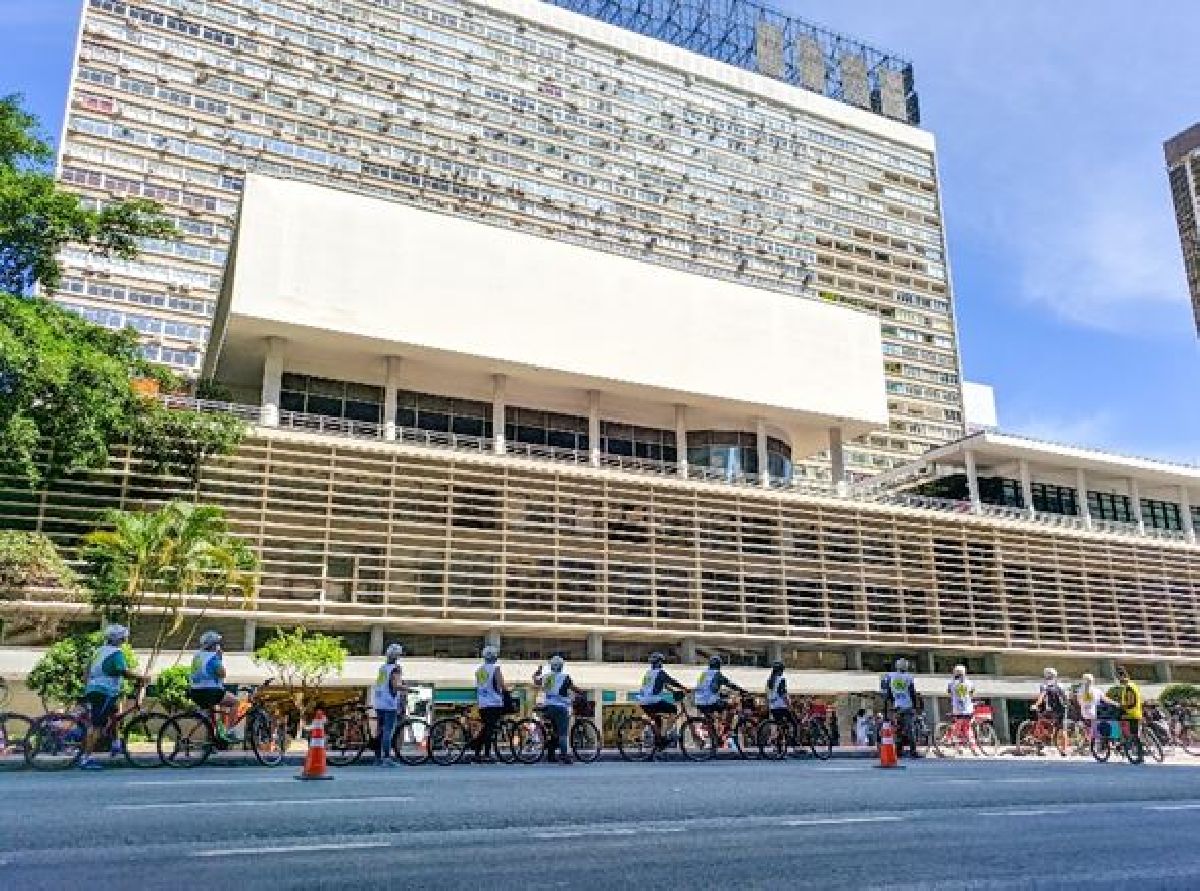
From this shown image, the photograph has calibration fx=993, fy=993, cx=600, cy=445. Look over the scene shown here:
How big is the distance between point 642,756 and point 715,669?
2.03m

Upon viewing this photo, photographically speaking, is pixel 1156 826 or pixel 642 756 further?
pixel 642 756

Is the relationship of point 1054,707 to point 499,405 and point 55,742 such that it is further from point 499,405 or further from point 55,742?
point 499,405

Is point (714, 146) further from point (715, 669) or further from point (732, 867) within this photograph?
point (732, 867)

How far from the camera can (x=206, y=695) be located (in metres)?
14.5

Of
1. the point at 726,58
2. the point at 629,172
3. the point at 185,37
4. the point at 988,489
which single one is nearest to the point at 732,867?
the point at 988,489

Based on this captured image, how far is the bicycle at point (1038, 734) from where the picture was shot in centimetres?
2309

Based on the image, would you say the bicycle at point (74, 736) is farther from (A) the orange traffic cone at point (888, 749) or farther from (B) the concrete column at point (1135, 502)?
(B) the concrete column at point (1135, 502)

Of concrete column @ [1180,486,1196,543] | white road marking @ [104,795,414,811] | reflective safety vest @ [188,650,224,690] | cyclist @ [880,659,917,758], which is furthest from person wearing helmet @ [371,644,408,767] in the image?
concrete column @ [1180,486,1196,543]

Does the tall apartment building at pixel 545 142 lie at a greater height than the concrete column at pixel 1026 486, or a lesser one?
greater

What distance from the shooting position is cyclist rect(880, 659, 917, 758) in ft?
65.2

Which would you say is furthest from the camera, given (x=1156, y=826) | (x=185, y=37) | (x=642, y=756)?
(x=185, y=37)

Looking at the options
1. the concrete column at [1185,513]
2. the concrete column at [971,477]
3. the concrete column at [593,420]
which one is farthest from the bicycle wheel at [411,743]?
the concrete column at [1185,513]

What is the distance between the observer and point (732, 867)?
20.0ft

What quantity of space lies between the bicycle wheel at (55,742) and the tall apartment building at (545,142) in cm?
3204
